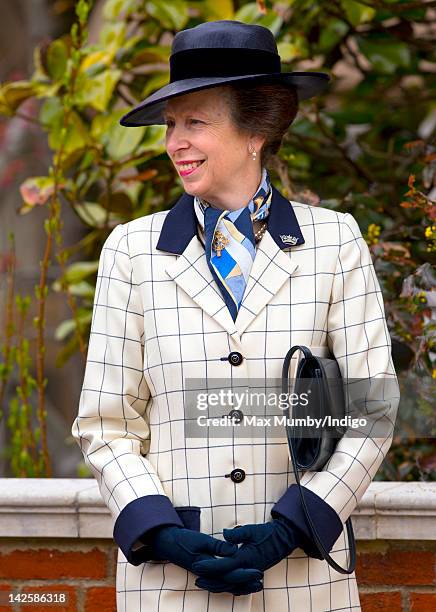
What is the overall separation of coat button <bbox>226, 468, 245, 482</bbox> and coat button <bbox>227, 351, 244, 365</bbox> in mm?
204

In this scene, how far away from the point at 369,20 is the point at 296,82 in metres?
1.84

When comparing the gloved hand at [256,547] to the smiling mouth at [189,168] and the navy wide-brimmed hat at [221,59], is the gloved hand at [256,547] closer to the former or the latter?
the smiling mouth at [189,168]

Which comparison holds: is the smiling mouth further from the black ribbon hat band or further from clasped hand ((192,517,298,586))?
clasped hand ((192,517,298,586))

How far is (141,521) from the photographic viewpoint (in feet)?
6.67

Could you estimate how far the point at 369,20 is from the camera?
3900 mm

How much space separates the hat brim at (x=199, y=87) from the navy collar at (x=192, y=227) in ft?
0.61

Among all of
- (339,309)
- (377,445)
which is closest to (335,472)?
(377,445)

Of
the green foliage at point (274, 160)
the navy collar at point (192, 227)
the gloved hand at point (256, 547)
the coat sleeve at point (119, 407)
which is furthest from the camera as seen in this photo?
the green foliage at point (274, 160)

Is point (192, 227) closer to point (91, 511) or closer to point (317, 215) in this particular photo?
point (317, 215)

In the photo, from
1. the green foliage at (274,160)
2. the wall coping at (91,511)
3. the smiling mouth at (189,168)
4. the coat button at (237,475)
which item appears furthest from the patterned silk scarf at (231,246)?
the green foliage at (274,160)

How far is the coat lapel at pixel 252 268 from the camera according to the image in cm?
213

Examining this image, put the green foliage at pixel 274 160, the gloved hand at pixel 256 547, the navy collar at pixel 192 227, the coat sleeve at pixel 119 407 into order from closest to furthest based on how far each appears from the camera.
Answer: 1. the gloved hand at pixel 256 547
2. the coat sleeve at pixel 119 407
3. the navy collar at pixel 192 227
4. the green foliage at pixel 274 160

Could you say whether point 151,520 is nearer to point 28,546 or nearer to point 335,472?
point 335,472

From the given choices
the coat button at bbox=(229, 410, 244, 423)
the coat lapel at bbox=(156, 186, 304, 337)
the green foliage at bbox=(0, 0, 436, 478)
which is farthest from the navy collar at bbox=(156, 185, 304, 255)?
the green foliage at bbox=(0, 0, 436, 478)
